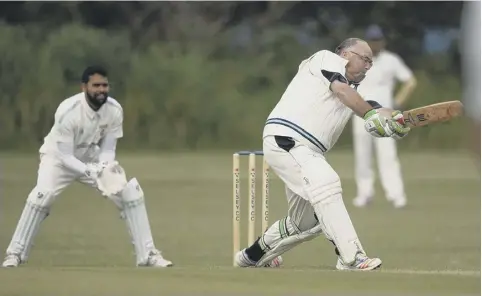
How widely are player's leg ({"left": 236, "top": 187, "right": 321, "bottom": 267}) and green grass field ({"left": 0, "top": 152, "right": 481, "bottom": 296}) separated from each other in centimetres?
17

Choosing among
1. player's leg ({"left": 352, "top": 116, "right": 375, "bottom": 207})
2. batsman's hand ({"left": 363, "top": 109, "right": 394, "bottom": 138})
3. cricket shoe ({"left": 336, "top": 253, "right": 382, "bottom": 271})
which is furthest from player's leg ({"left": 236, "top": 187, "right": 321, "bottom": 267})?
player's leg ({"left": 352, "top": 116, "right": 375, "bottom": 207})

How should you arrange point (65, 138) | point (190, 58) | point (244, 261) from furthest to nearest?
1. point (190, 58)
2. point (65, 138)
3. point (244, 261)

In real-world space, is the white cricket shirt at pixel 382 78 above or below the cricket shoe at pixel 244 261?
above

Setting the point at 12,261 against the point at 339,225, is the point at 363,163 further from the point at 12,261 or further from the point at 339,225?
the point at 339,225

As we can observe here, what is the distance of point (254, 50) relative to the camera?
78.7 ft

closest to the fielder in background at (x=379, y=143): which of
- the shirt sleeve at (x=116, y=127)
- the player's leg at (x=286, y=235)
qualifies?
the shirt sleeve at (x=116, y=127)

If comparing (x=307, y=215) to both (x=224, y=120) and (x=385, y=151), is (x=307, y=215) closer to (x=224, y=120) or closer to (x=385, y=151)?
(x=385, y=151)

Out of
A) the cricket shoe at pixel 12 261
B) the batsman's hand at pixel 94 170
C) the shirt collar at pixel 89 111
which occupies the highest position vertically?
the shirt collar at pixel 89 111

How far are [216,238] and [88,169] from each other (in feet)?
7.40

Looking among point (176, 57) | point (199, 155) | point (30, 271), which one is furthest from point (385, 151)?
point (176, 57)

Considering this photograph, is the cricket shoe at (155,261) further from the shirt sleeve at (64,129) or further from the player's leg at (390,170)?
the player's leg at (390,170)

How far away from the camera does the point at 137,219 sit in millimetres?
9273

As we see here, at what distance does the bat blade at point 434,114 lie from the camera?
7.56 meters

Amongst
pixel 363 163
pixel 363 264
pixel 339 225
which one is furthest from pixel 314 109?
pixel 363 163
